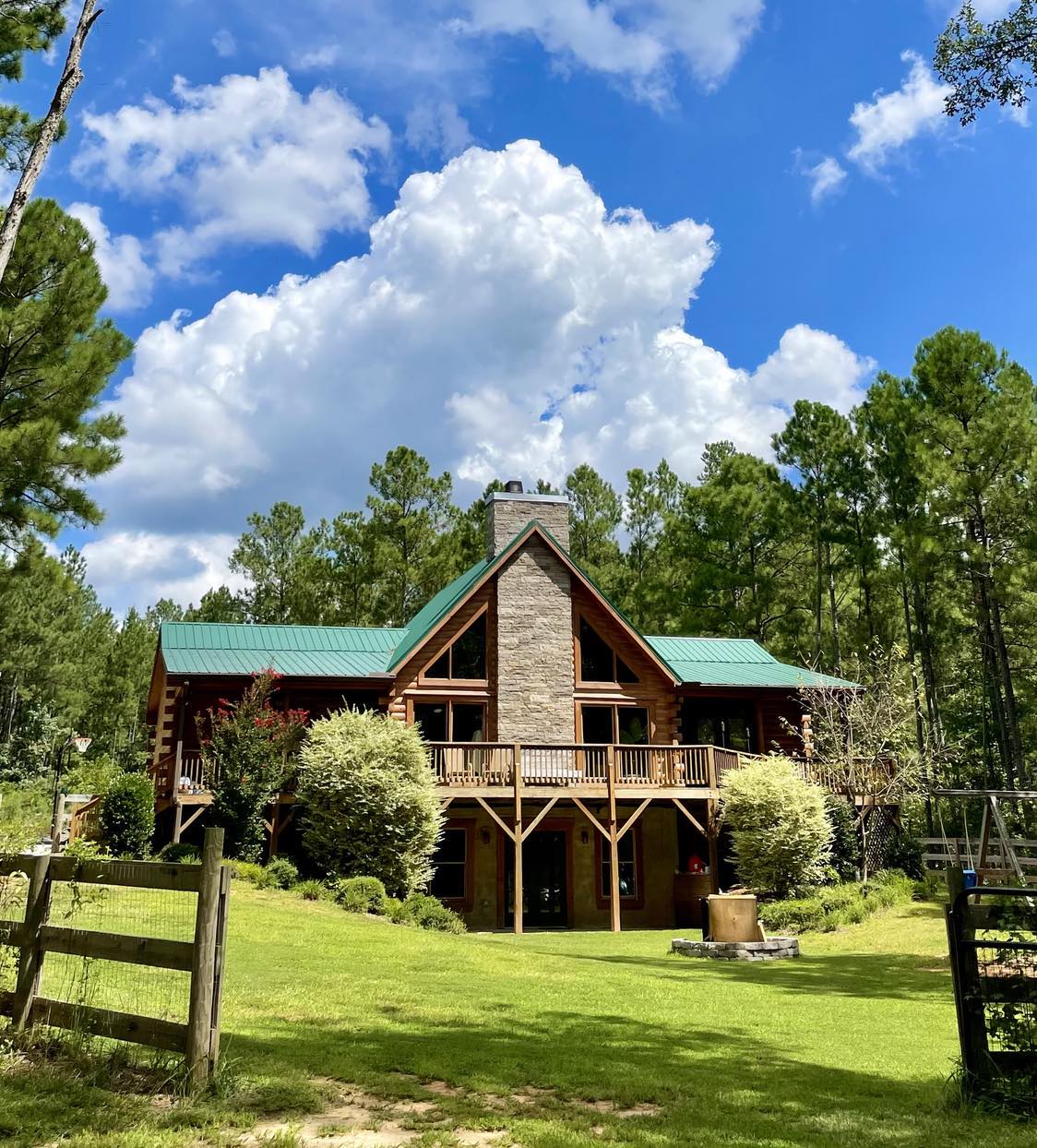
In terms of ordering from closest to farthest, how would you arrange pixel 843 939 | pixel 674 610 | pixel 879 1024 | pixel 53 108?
1. pixel 879 1024
2. pixel 53 108
3. pixel 843 939
4. pixel 674 610

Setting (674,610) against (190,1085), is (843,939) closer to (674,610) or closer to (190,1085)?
(190,1085)

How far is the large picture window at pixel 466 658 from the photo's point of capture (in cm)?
2377

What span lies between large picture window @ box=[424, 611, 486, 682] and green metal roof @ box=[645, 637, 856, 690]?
4463mm

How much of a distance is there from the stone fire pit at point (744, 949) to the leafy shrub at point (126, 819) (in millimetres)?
10943

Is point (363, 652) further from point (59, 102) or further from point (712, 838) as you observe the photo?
point (59, 102)

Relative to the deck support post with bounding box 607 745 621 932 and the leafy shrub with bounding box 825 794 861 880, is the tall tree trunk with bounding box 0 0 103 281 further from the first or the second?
the leafy shrub with bounding box 825 794 861 880

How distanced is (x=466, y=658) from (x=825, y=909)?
10.0 metres

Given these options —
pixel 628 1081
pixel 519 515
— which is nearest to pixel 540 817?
pixel 519 515

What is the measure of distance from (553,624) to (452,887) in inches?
267

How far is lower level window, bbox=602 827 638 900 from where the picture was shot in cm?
2336

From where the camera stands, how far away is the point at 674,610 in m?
39.3

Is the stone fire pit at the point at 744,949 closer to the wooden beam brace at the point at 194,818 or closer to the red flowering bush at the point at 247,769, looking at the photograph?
the red flowering bush at the point at 247,769

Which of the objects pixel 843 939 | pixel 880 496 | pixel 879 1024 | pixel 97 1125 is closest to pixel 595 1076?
pixel 97 1125

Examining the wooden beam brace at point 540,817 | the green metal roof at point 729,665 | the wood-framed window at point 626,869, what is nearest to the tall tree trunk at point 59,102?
the wooden beam brace at point 540,817
